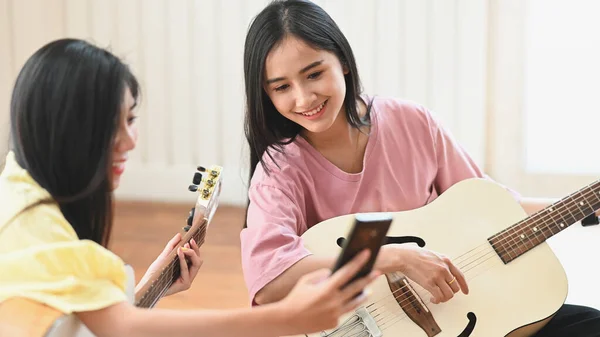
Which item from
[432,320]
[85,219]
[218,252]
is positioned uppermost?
[85,219]

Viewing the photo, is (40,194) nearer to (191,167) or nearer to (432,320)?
(432,320)

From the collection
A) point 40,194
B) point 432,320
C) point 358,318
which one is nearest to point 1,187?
point 40,194

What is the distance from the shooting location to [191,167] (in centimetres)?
288

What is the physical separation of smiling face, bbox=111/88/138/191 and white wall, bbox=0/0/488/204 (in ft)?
4.95

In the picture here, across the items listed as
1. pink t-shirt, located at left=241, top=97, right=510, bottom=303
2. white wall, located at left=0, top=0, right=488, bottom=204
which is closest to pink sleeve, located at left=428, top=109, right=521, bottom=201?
pink t-shirt, located at left=241, top=97, right=510, bottom=303

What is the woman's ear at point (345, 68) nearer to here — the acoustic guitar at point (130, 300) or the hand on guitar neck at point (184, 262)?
the acoustic guitar at point (130, 300)

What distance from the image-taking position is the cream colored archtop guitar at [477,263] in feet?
4.77

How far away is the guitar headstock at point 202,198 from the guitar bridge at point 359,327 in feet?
0.96

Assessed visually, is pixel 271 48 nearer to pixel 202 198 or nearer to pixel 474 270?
pixel 202 198

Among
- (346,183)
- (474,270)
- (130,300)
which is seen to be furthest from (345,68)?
(130,300)

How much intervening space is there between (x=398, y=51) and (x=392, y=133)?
1.01 meters

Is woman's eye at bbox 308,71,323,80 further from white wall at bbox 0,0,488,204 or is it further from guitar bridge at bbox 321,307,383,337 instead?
white wall at bbox 0,0,488,204

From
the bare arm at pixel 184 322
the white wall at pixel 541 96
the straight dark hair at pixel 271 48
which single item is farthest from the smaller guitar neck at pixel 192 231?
the white wall at pixel 541 96

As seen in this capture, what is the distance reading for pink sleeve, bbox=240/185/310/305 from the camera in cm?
149
